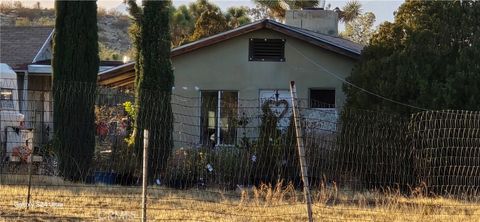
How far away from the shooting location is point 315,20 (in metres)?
25.3

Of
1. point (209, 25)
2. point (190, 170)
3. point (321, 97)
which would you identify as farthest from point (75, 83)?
point (209, 25)

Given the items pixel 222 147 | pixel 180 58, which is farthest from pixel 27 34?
pixel 222 147

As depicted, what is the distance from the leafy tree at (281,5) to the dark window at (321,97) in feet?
55.2

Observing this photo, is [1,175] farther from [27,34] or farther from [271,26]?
[27,34]

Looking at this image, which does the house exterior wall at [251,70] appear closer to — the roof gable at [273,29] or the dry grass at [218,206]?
the roof gable at [273,29]

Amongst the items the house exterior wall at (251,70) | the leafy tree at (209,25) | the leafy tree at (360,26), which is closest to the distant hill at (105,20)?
the leafy tree at (360,26)

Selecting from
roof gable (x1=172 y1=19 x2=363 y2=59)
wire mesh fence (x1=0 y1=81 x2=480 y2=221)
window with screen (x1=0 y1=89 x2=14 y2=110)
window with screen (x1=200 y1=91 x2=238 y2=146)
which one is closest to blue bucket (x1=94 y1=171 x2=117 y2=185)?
wire mesh fence (x1=0 y1=81 x2=480 y2=221)

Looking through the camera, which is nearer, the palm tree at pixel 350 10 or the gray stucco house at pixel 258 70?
the gray stucco house at pixel 258 70

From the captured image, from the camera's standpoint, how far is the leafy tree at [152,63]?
1475 centimetres

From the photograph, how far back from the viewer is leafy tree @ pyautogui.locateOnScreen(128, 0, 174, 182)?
14.8 meters

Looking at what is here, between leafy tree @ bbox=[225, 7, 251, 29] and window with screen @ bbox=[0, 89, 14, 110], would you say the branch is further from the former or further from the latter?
leafy tree @ bbox=[225, 7, 251, 29]

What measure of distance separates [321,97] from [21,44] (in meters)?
13.9

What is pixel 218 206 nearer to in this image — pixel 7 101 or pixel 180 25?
pixel 7 101

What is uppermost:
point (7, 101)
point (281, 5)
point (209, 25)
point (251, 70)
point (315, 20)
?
point (281, 5)
